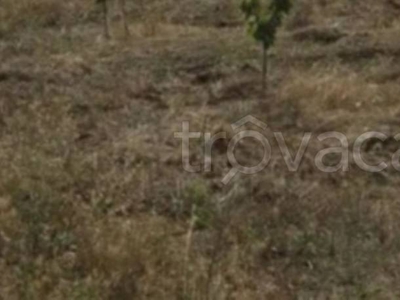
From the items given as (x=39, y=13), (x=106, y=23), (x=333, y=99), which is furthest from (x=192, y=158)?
(x=39, y=13)

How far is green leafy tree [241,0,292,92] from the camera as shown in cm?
666

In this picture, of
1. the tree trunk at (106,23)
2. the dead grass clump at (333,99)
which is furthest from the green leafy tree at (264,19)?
the tree trunk at (106,23)

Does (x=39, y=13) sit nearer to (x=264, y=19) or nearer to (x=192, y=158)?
(x=264, y=19)

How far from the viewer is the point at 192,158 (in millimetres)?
5828

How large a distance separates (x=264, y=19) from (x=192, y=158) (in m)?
1.30

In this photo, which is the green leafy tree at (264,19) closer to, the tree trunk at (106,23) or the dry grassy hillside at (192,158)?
the dry grassy hillside at (192,158)

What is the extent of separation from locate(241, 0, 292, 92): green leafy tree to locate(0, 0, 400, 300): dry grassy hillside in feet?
0.96

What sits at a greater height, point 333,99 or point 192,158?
point 333,99

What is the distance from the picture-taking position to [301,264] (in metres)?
4.80

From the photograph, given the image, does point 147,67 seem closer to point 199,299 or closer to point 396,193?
point 396,193

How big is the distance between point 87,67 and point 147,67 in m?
Answer: 0.42

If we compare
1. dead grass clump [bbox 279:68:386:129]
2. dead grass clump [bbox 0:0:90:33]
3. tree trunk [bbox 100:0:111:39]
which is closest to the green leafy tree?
dead grass clump [bbox 279:68:386:129]

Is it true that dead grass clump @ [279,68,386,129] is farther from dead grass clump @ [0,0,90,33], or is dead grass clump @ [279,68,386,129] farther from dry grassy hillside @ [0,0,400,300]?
dead grass clump @ [0,0,90,33]

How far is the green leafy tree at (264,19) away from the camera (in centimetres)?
666
